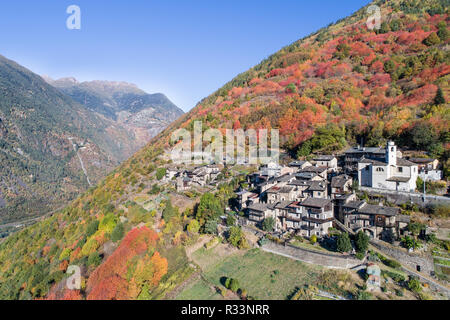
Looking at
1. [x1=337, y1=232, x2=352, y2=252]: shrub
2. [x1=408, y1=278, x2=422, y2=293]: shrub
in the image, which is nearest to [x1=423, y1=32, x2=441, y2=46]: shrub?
[x1=337, y1=232, x2=352, y2=252]: shrub

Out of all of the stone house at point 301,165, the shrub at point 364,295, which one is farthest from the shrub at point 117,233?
the shrub at point 364,295

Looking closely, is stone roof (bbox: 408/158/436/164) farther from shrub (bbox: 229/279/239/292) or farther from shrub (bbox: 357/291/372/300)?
shrub (bbox: 229/279/239/292)

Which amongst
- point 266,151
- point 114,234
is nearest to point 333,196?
point 266,151

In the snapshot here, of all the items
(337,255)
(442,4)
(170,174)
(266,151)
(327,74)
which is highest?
(442,4)

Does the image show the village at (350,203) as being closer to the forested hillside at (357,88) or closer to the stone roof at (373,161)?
the stone roof at (373,161)

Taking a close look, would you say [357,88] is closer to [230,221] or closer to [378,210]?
[378,210]

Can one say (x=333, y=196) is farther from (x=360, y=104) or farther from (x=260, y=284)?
(x=360, y=104)
